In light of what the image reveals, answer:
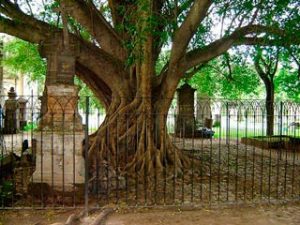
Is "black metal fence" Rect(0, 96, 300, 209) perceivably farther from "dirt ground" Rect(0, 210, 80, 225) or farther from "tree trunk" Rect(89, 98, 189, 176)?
"dirt ground" Rect(0, 210, 80, 225)

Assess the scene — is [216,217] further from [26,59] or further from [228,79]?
[26,59]

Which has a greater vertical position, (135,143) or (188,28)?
(188,28)

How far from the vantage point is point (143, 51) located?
8570 mm

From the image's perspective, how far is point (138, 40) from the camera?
6.84 m

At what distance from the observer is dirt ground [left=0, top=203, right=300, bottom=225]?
571cm

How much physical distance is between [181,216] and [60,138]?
8.17 ft

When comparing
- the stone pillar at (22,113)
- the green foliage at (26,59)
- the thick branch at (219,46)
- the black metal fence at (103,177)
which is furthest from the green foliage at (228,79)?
the stone pillar at (22,113)

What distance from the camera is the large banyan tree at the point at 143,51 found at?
8188 mm

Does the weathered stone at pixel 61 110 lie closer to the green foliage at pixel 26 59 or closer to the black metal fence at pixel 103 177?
the black metal fence at pixel 103 177

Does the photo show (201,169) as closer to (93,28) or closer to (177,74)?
(177,74)

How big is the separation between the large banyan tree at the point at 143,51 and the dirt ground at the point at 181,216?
2.52 meters

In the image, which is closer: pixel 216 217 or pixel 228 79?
pixel 216 217

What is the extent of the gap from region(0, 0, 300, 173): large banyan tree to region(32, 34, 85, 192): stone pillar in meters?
1.57

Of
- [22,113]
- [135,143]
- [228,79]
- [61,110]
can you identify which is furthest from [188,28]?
[22,113]
